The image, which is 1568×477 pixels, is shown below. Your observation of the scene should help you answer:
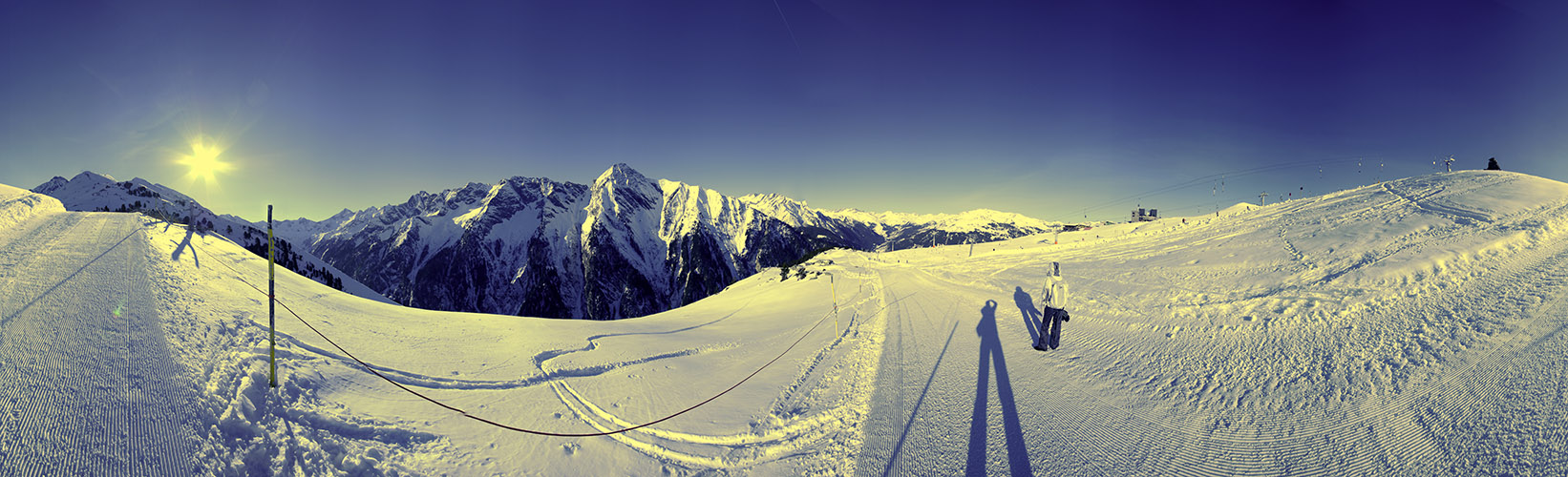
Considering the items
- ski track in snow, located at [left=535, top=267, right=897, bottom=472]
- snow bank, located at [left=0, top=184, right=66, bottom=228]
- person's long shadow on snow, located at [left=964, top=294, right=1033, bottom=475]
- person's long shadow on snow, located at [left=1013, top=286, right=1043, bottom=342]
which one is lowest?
ski track in snow, located at [left=535, top=267, right=897, bottom=472]

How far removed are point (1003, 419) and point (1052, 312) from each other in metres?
4.34

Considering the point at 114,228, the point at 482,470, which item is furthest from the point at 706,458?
the point at 114,228

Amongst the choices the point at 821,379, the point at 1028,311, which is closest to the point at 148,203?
the point at 821,379

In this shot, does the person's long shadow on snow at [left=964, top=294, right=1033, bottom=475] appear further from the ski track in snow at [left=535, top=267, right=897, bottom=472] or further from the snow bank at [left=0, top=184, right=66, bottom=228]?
the snow bank at [left=0, top=184, right=66, bottom=228]

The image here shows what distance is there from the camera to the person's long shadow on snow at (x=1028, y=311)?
11872mm

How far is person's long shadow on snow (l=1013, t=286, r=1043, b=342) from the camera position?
11.9 m

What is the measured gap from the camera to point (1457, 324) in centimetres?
730

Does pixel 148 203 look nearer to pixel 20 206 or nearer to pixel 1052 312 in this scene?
pixel 20 206

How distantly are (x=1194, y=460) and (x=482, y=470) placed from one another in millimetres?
8373

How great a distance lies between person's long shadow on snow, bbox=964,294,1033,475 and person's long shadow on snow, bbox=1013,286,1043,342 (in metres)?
Result: 1.21

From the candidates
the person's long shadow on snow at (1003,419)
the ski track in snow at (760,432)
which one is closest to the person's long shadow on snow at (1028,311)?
the person's long shadow on snow at (1003,419)

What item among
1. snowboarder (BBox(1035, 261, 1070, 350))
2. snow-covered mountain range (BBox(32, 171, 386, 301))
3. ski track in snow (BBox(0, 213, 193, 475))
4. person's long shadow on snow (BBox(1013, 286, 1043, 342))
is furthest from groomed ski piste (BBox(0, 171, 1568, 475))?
snow-covered mountain range (BBox(32, 171, 386, 301))

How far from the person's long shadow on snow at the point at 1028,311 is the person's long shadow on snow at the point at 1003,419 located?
121 centimetres

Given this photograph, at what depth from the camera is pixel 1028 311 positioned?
14.7 m
